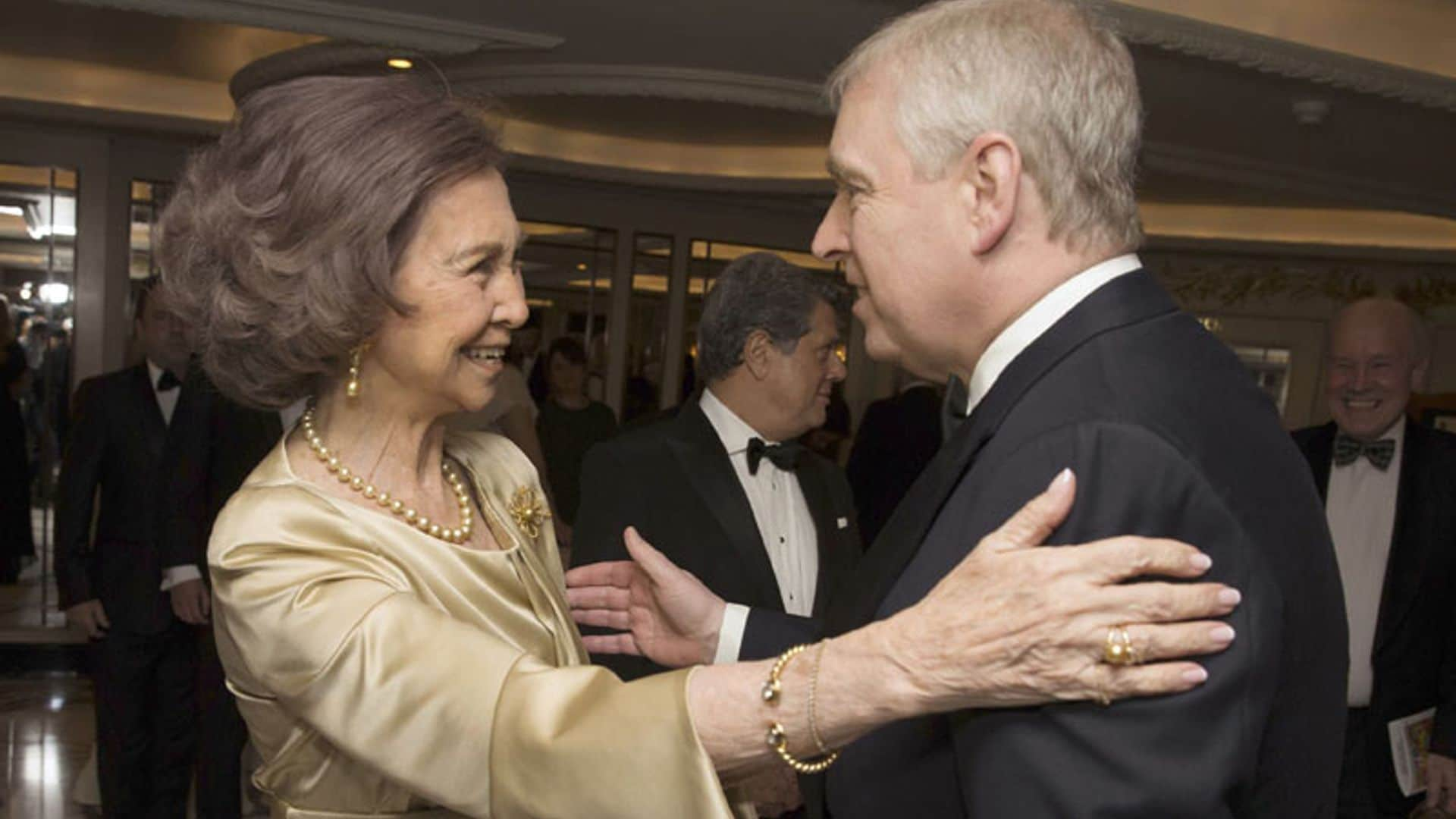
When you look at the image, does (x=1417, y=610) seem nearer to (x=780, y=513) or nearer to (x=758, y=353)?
(x=780, y=513)

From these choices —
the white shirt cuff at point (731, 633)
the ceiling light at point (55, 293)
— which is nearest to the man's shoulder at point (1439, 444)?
the white shirt cuff at point (731, 633)

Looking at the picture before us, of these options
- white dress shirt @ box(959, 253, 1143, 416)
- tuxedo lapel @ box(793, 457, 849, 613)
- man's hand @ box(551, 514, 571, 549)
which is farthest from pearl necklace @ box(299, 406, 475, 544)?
man's hand @ box(551, 514, 571, 549)

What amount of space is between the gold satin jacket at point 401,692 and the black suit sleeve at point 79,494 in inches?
124

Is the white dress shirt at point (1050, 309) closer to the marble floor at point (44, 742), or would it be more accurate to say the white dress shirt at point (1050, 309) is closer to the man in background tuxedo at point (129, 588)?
the man in background tuxedo at point (129, 588)

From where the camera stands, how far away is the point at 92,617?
4.32 m

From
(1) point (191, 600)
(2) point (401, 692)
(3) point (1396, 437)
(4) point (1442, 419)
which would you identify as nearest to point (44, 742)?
(1) point (191, 600)

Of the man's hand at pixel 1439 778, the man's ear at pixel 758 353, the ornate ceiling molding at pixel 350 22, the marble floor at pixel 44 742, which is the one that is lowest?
the marble floor at pixel 44 742

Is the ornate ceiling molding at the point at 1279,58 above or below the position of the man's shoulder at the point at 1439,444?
above

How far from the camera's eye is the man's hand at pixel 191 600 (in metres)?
4.26

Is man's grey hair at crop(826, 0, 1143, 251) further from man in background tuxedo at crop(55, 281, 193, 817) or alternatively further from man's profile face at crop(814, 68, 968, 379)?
man in background tuxedo at crop(55, 281, 193, 817)

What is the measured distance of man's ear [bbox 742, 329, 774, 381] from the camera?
326cm

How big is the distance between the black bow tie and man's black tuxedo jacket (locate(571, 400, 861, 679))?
9 cm

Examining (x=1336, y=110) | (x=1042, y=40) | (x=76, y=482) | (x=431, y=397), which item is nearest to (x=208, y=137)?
(x=76, y=482)

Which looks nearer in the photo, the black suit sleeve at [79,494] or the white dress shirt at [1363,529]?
the white dress shirt at [1363,529]
